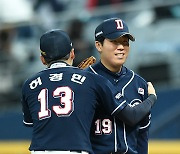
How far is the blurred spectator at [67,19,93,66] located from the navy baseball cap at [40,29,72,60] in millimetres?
5209

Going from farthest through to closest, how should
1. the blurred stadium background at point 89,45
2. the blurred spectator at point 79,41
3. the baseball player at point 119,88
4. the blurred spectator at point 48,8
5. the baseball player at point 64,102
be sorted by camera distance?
the blurred spectator at point 48,8
the blurred spectator at point 79,41
the blurred stadium background at point 89,45
the baseball player at point 119,88
the baseball player at point 64,102

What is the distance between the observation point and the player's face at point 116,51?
501 cm

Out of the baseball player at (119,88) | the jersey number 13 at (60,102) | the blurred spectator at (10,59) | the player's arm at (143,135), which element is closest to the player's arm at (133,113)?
the baseball player at (119,88)

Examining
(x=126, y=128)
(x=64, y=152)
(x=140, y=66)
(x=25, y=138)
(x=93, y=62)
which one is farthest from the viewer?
(x=25, y=138)

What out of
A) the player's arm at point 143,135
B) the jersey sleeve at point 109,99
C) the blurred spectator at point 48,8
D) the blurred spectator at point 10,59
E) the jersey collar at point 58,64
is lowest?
the player's arm at point 143,135

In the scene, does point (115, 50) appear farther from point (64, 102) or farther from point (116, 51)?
point (64, 102)

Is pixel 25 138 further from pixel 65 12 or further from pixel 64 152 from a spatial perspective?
pixel 64 152

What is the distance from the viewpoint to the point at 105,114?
4.95 meters

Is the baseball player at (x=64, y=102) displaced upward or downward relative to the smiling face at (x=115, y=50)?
downward

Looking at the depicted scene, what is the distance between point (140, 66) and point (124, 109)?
543cm

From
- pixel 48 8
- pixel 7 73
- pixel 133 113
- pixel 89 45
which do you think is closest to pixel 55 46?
pixel 133 113

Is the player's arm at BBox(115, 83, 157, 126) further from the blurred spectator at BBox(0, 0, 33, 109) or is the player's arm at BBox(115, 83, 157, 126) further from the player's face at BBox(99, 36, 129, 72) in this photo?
the blurred spectator at BBox(0, 0, 33, 109)

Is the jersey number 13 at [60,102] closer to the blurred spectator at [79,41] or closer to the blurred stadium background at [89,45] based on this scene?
the blurred stadium background at [89,45]

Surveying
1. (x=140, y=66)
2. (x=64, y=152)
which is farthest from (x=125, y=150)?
(x=140, y=66)
